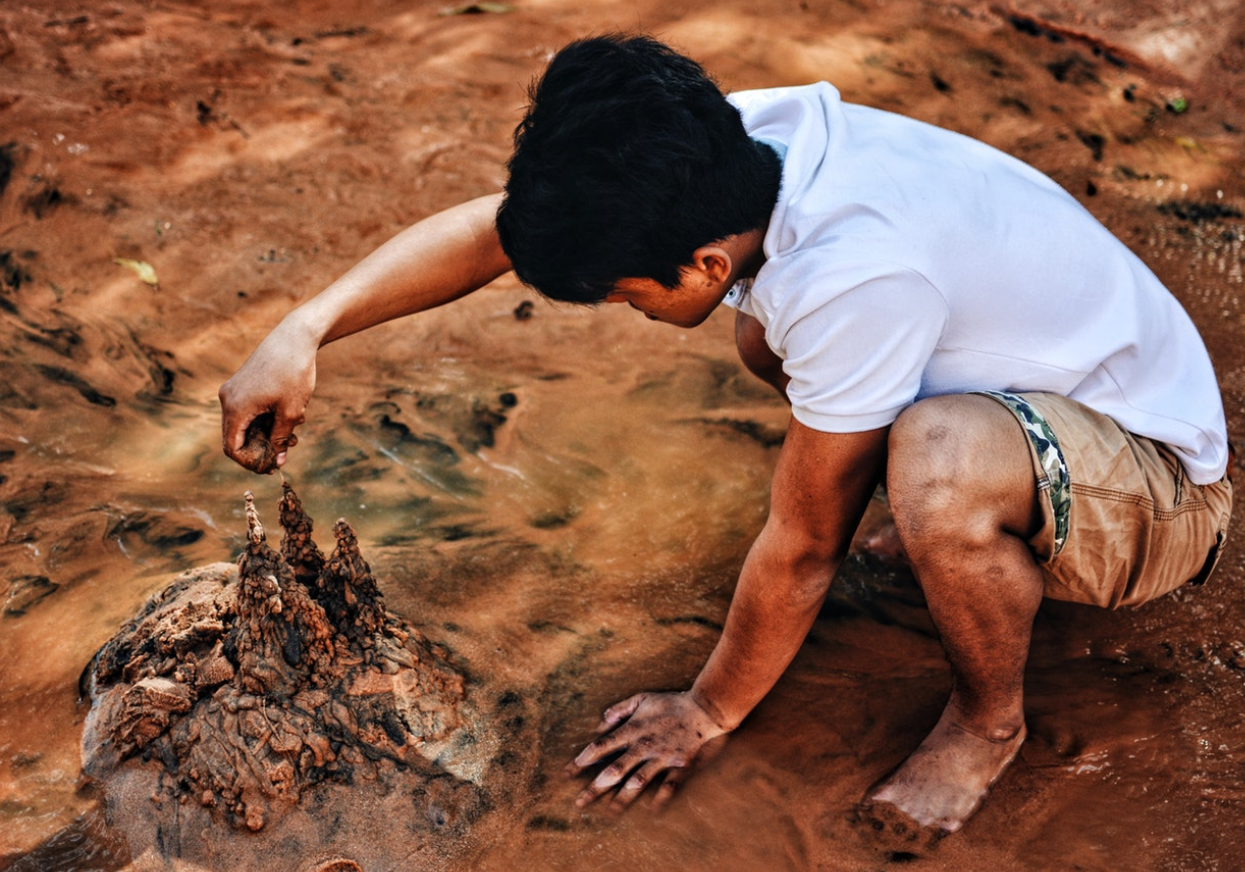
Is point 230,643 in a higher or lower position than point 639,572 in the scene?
higher

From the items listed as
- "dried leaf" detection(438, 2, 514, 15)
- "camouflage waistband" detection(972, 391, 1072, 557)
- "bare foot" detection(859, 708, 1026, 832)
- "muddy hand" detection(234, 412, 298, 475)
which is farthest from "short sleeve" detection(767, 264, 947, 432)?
"dried leaf" detection(438, 2, 514, 15)

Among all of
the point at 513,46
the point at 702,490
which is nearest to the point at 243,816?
the point at 702,490

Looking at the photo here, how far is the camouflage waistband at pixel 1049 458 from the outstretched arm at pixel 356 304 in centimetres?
100

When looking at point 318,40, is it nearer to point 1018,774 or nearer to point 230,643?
point 230,643

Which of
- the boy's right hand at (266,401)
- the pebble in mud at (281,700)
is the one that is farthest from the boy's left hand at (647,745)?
the boy's right hand at (266,401)

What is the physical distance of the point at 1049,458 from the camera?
1621 mm

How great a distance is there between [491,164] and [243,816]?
264 cm

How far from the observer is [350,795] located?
5.53 feet

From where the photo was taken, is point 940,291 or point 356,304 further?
point 356,304

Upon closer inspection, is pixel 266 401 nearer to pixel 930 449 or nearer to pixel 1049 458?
pixel 930 449

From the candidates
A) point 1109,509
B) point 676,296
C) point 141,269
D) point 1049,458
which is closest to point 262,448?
point 676,296

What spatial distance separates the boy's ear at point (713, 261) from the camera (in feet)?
4.91

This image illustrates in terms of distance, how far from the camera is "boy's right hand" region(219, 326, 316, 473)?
1645 millimetres

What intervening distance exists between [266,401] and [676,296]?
2.25 ft
